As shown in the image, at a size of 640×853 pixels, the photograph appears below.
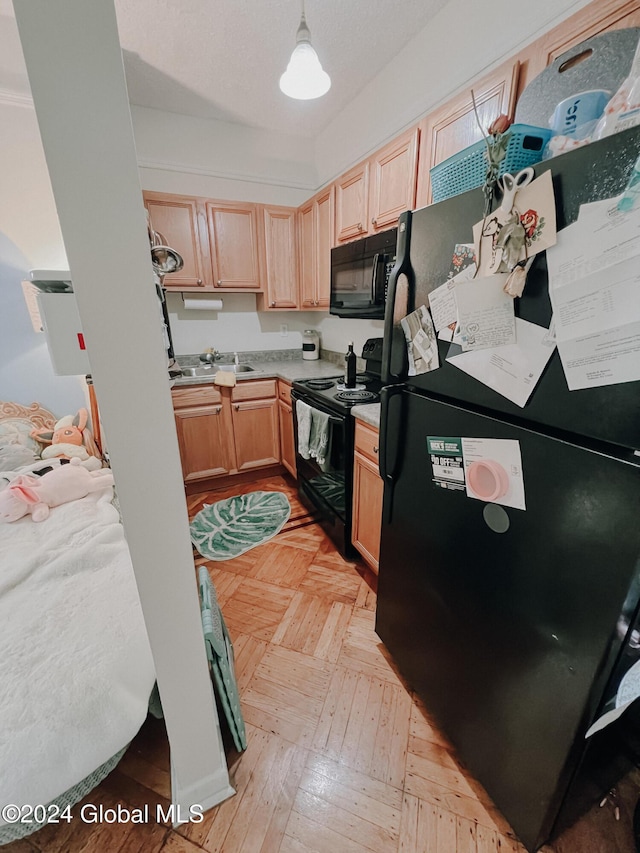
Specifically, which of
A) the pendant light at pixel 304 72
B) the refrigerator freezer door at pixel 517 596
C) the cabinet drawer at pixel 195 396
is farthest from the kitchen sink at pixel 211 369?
the refrigerator freezer door at pixel 517 596

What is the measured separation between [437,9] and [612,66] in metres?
1.50

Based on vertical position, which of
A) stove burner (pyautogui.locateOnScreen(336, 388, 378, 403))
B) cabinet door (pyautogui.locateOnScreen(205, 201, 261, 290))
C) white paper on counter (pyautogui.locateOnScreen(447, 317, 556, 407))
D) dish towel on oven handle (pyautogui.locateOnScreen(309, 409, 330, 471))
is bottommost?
dish towel on oven handle (pyautogui.locateOnScreen(309, 409, 330, 471))

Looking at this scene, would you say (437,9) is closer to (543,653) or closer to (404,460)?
(404,460)

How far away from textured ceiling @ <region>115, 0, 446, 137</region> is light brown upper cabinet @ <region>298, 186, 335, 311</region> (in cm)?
64

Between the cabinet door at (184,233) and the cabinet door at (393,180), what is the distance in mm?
1390

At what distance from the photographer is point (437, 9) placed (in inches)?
63.4

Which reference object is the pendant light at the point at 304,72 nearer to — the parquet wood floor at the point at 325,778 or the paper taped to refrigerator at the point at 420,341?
the paper taped to refrigerator at the point at 420,341

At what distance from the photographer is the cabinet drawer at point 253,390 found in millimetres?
2637

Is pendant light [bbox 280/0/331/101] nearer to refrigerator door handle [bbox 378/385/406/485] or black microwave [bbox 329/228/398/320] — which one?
black microwave [bbox 329/228/398/320]

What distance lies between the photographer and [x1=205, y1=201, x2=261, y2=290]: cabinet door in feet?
8.36

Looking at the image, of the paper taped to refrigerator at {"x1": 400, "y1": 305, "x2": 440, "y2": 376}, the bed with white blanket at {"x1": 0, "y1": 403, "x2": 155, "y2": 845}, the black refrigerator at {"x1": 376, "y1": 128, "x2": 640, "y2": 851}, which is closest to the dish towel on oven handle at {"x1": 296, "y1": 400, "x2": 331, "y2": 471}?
the black refrigerator at {"x1": 376, "y1": 128, "x2": 640, "y2": 851}

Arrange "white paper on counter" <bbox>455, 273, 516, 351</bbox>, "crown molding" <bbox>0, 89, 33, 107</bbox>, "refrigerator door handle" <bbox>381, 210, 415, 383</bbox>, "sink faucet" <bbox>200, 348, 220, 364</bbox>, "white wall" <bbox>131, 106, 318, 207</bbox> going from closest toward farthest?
1. "white paper on counter" <bbox>455, 273, 516, 351</bbox>
2. "refrigerator door handle" <bbox>381, 210, 415, 383</bbox>
3. "crown molding" <bbox>0, 89, 33, 107</bbox>
4. "white wall" <bbox>131, 106, 318, 207</bbox>
5. "sink faucet" <bbox>200, 348, 220, 364</bbox>

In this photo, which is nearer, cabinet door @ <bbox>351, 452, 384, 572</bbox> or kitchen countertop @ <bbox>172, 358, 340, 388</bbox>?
cabinet door @ <bbox>351, 452, 384, 572</bbox>

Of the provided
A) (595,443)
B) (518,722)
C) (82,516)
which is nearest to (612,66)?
(595,443)
